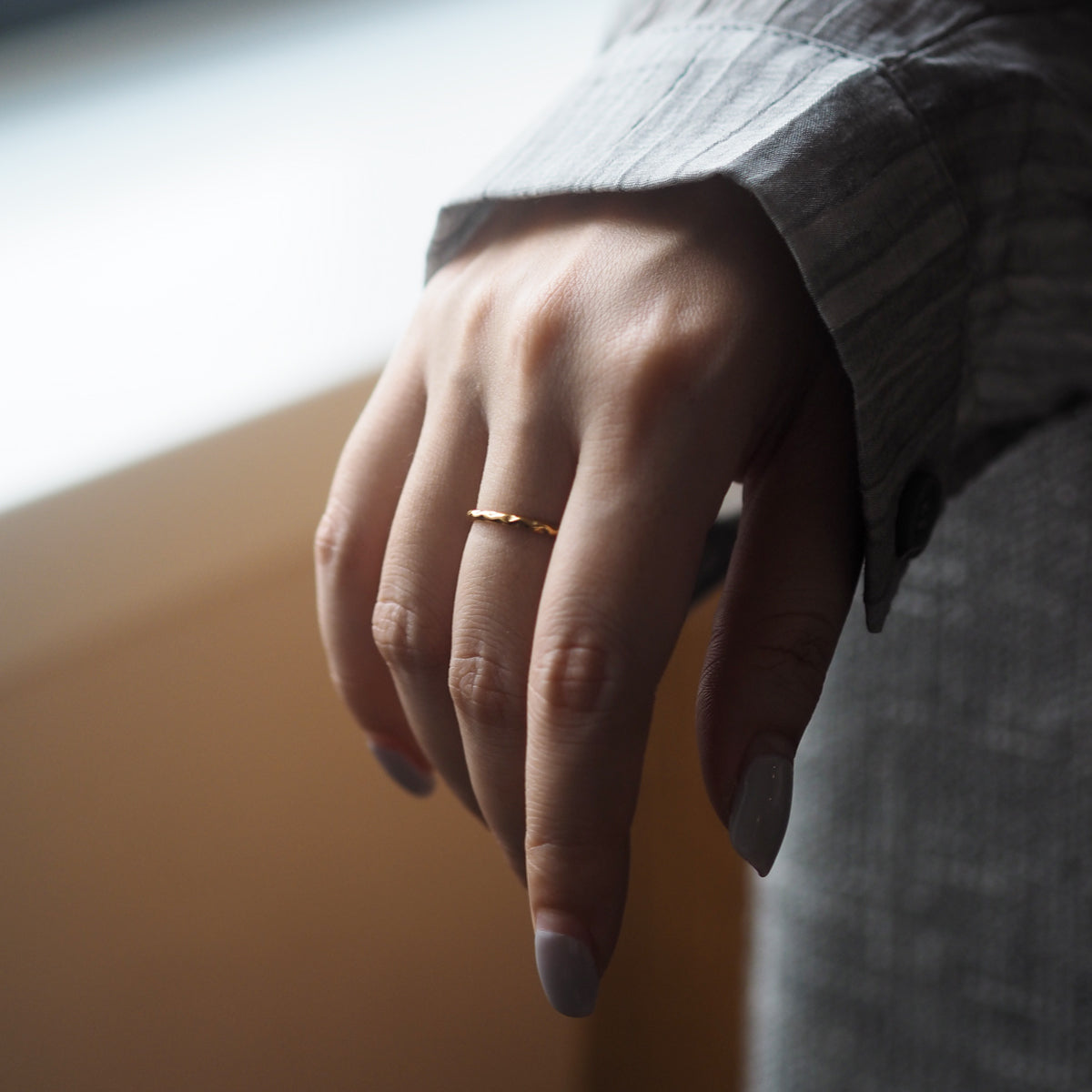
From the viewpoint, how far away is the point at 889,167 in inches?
10.6

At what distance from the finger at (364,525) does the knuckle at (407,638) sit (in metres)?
0.03

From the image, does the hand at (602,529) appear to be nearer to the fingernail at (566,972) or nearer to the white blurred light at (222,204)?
the fingernail at (566,972)

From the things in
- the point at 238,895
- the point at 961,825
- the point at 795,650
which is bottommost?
the point at 961,825

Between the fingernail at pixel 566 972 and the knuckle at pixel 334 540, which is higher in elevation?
the knuckle at pixel 334 540

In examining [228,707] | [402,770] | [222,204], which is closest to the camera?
[402,770]

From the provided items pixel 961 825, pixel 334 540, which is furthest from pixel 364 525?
pixel 961 825

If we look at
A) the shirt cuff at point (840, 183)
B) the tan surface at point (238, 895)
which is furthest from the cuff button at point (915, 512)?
the tan surface at point (238, 895)

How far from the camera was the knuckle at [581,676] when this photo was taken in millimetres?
225

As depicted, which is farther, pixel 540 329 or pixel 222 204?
pixel 222 204

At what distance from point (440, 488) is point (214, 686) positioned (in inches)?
8.6

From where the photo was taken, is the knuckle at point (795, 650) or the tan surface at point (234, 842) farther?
the tan surface at point (234, 842)

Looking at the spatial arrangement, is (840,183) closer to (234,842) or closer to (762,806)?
(762,806)

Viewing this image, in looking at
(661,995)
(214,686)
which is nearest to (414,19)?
(214,686)

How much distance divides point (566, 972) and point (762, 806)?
0.06 metres
